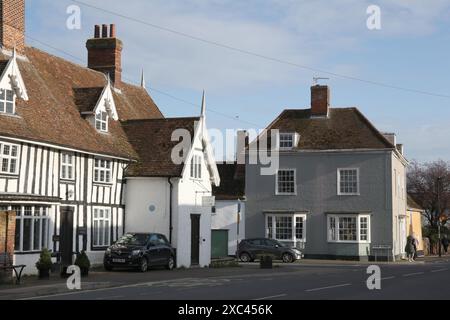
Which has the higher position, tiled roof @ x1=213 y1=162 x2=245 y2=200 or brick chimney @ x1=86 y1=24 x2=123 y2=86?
brick chimney @ x1=86 y1=24 x2=123 y2=86

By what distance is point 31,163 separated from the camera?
27156 millimetres

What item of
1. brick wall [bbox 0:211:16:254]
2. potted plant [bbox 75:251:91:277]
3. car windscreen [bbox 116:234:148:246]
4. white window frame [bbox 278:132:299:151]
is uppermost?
white window frame [bbox 278:132:299:151]

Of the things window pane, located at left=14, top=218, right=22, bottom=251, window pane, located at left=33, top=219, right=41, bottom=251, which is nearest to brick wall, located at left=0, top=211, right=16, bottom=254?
window pane, located at left=14, top=218, right=22, bottom=251

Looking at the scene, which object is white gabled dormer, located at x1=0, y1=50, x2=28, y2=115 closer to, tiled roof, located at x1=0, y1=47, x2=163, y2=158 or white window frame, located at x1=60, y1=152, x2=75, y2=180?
tiled roof, located at x1=0, y1=47, x2=163, y2=158

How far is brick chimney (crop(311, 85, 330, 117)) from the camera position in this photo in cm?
5112

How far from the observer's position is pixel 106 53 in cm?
3991

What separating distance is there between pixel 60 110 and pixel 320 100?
2485 centimetres

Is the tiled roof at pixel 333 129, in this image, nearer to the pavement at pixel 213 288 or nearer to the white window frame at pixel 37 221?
the pavement at pixel 213 288

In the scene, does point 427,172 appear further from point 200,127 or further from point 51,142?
point 51,142

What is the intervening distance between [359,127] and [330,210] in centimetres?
625

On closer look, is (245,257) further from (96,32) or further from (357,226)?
(96,32)

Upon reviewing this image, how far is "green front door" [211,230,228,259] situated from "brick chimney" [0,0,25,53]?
2301 centimetres

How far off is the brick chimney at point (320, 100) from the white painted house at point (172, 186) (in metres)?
16.8

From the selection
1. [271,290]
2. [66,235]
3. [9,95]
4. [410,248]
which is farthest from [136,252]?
[410,248]
